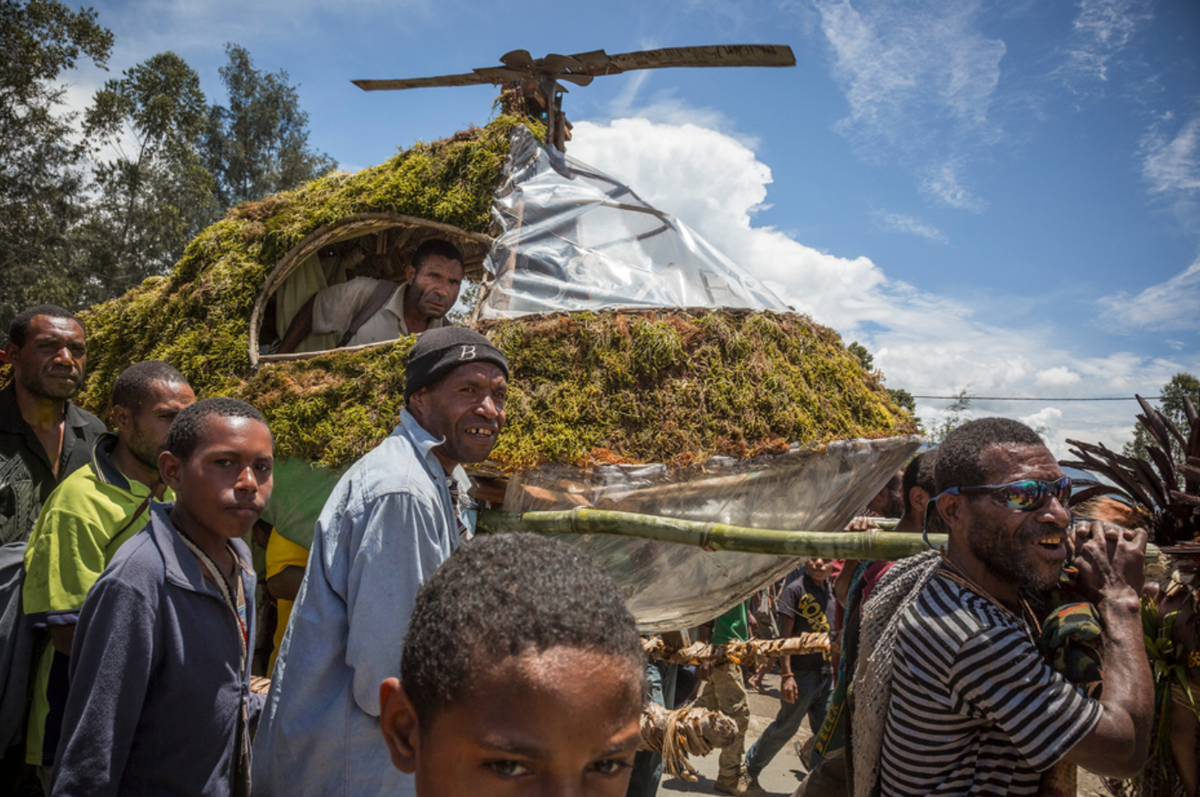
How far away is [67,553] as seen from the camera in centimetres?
236

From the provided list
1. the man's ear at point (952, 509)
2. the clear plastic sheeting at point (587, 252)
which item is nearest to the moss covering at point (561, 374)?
the clear plastic sheeting at point (587, 252)

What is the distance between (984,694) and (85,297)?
21.1 m

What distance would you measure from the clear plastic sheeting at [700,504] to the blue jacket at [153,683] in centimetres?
143

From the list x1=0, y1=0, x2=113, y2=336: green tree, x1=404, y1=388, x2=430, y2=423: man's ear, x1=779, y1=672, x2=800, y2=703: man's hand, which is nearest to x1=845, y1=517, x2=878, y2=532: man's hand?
x1=404, y1=388, x2=430, y2=423: man's ear

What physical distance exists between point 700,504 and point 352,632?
5.76 ft

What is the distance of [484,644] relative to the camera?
1.06m

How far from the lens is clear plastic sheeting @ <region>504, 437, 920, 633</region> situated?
123 inches

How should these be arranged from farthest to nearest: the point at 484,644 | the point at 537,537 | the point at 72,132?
the point at 72,132
the point at 537,537
the point at 484,644

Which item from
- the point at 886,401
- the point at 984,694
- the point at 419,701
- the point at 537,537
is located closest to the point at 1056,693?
the point at 984,694

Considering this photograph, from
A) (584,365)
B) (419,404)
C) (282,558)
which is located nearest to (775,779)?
(584,365)

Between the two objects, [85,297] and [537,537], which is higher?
[85,297]

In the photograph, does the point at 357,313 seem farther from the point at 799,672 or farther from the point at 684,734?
the point at 799,672

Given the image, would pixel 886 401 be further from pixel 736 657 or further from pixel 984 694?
pixel 984 694

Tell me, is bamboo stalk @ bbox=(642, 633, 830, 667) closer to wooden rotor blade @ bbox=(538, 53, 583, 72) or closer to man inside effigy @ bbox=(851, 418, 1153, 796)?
man inside effigy @ bbox=(851, 418, 1153, 796)
